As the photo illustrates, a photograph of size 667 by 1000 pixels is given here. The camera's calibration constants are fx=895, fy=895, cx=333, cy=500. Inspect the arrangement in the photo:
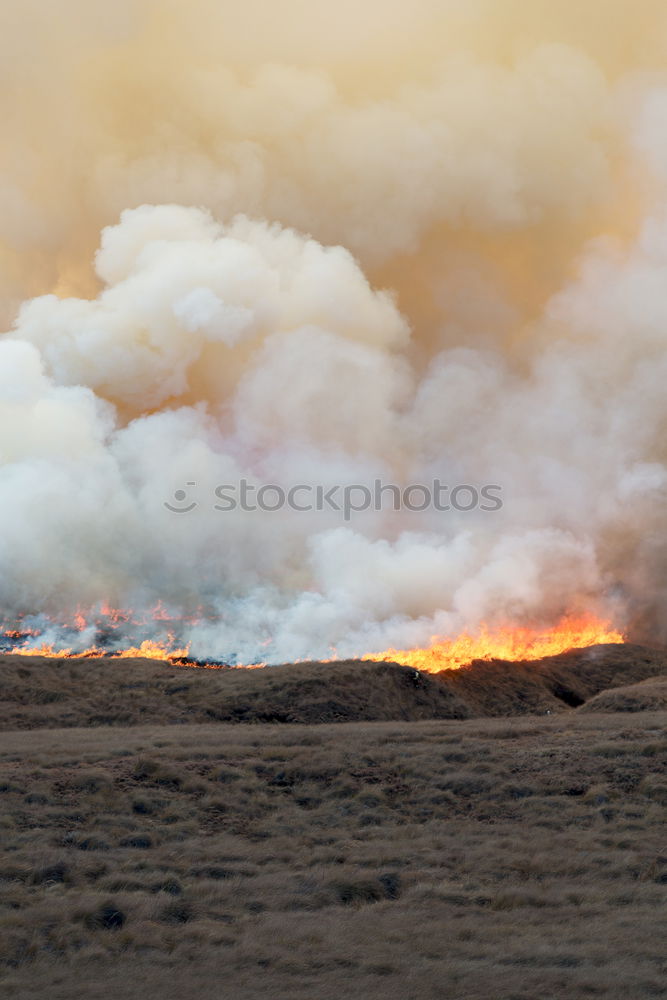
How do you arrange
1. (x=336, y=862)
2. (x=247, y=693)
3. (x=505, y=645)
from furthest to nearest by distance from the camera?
1. (x=505, y=645)
2. (x=247, y=693)
3. (x=336, y=862)

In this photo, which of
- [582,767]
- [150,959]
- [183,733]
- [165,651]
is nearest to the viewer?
[150,959]

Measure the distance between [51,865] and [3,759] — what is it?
32.0 ft

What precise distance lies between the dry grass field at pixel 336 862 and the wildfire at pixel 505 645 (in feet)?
66.7

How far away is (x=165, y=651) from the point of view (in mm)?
56500

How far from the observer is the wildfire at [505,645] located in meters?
54.4

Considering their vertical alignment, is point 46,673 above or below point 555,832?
above

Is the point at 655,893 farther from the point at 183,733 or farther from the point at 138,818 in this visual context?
the point at 183,733

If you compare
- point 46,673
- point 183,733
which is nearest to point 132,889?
point 183,733

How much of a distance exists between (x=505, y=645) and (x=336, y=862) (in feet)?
143

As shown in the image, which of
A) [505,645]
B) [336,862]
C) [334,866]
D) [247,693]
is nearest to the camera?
[334,866]

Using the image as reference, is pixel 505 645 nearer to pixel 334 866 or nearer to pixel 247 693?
pixel 247 693

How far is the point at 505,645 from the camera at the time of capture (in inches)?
2371

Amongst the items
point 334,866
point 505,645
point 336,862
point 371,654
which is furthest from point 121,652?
point 334,866

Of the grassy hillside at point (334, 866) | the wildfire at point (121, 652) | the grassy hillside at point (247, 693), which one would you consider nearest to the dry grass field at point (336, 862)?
the grassy hillside at point (334, 866)
